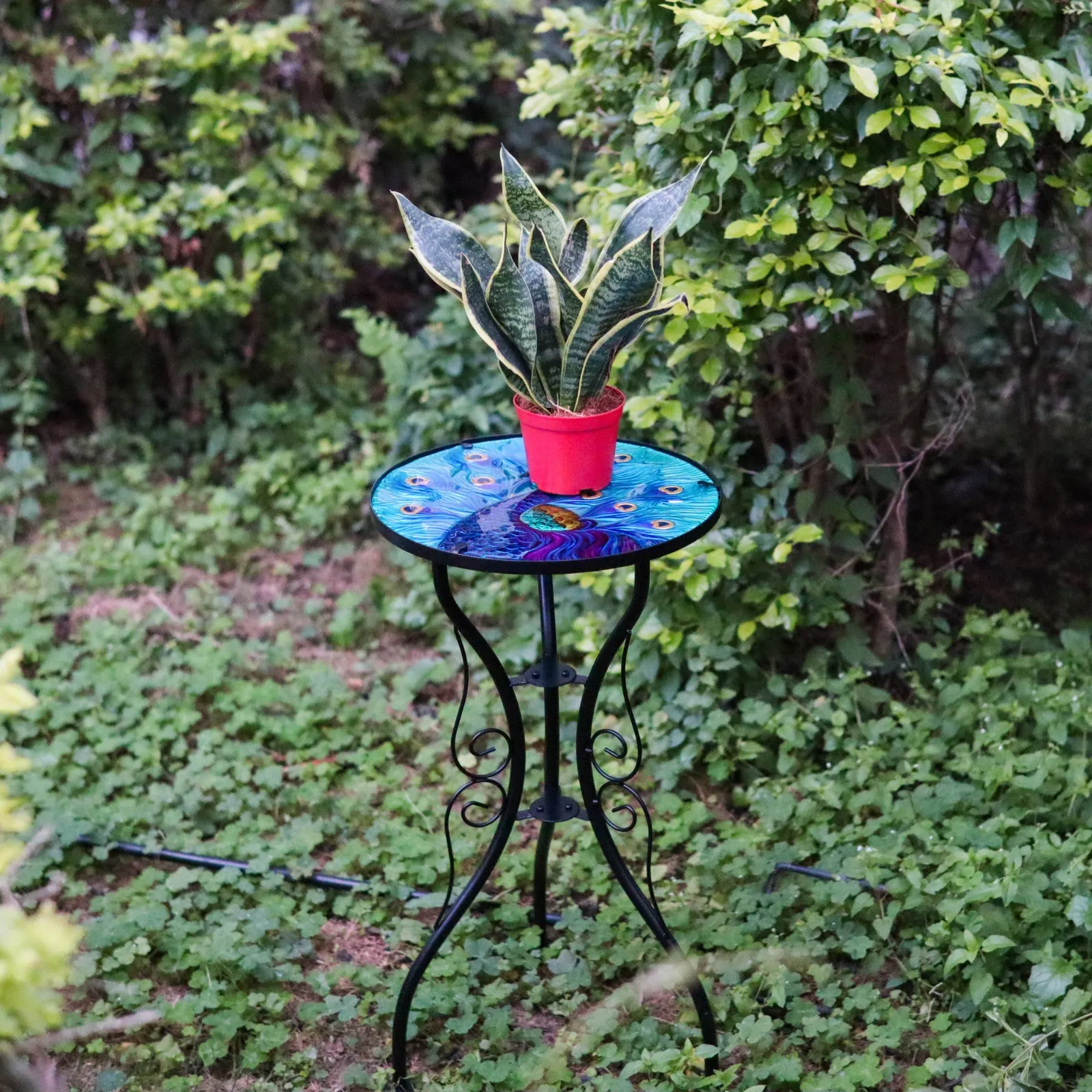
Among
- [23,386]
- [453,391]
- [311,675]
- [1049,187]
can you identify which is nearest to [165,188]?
[23,386]

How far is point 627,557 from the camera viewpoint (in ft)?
6.62

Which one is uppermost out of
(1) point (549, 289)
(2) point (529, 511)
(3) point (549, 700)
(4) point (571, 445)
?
(1) point (549, 289)

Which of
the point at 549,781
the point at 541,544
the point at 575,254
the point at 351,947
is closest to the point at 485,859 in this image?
the point at 549,781

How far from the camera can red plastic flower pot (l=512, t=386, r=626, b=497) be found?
222 cm

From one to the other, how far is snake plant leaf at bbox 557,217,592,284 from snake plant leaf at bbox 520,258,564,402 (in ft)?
0.38

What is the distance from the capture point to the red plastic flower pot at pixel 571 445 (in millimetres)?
2223

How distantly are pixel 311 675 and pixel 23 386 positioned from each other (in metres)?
1.87

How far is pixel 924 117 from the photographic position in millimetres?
2461

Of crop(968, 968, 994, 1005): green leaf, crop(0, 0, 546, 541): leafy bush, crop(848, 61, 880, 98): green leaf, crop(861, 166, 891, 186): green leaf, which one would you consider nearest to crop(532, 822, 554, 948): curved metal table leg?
crop(968, 968, 994, 1005): green leaf

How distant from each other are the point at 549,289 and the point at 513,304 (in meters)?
0.09

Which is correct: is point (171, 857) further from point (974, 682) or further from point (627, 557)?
point (974, 682)

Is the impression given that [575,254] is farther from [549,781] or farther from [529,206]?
[549,781]

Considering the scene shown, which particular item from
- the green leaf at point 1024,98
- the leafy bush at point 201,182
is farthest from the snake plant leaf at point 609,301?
the leafy bush at point 201,182

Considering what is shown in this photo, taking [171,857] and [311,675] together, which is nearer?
[171,857]
